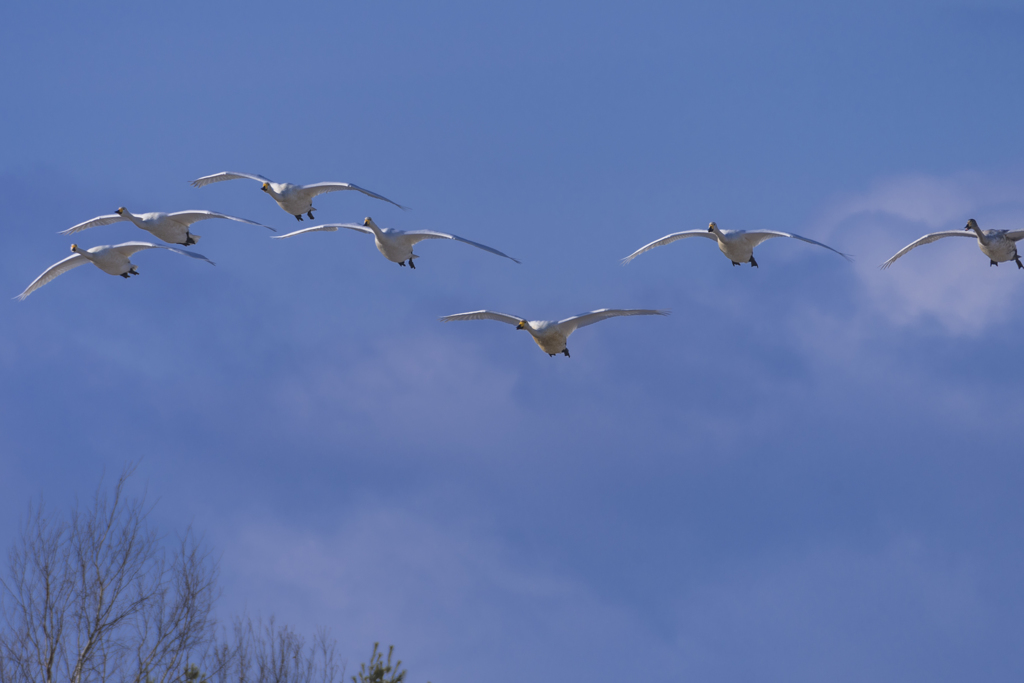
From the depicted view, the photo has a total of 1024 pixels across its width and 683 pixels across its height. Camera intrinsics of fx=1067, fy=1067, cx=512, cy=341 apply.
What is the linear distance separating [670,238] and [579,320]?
5851mm

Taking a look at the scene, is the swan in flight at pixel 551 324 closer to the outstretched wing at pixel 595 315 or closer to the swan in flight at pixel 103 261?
the outstretched wing at pixel 595 315

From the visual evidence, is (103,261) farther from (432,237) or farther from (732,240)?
(732,240)

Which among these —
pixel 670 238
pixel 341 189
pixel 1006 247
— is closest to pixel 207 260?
pixel 341 189

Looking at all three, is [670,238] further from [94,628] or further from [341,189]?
[94,628]

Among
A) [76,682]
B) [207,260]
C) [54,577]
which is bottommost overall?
[76,682]

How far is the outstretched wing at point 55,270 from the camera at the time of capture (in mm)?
31234

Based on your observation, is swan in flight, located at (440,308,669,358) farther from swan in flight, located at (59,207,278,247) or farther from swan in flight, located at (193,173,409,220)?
swan in flight, located at (59,207,278,247)

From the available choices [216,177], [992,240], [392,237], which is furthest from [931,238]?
[216,177]

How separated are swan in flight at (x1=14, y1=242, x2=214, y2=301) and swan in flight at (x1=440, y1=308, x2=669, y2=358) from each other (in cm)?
916

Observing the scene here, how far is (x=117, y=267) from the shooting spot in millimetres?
30641

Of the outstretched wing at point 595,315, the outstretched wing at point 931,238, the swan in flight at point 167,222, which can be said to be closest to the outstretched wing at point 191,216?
the swan in flight at point 167,222

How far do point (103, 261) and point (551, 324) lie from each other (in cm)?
1365

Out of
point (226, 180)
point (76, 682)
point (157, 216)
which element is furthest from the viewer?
point (226, 180)

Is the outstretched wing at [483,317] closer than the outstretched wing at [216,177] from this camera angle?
Yes
